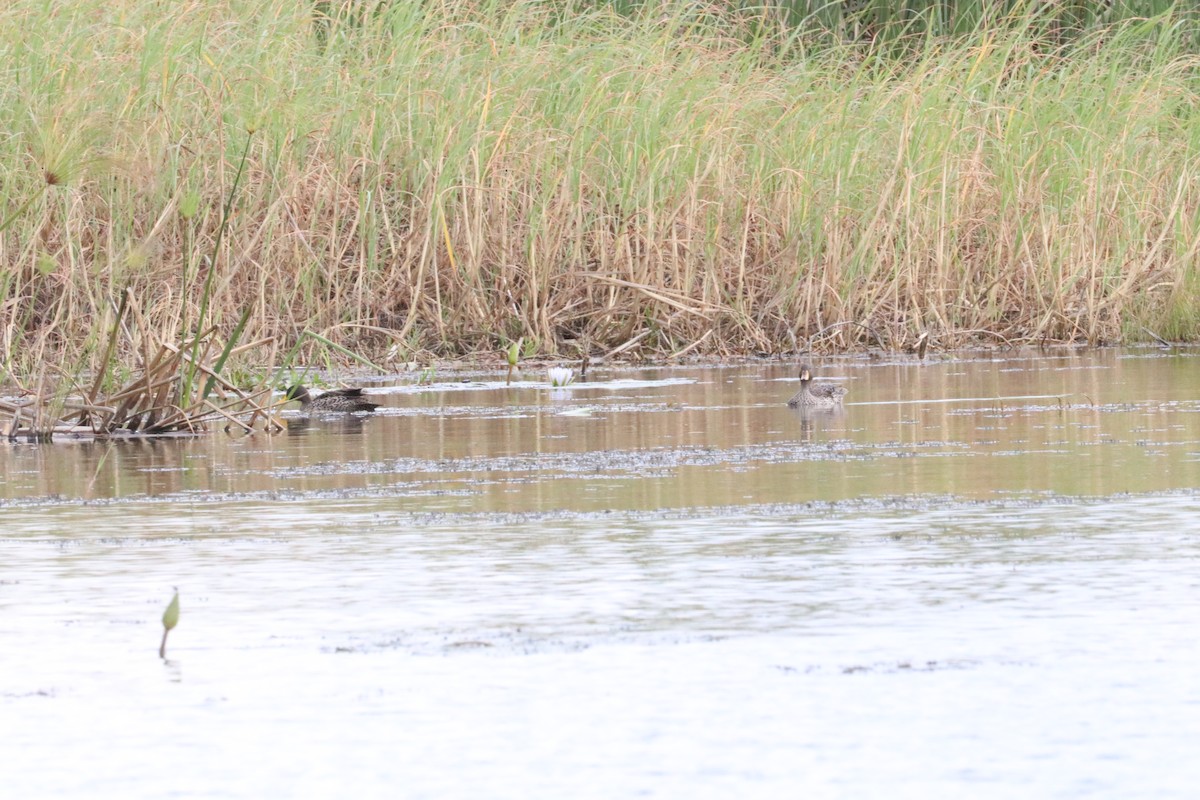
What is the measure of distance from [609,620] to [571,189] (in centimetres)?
859

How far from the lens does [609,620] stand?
433 cm

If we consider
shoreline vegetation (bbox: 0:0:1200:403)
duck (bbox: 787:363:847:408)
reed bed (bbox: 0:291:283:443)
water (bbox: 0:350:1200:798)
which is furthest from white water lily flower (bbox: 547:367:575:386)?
water (bbox: 0:350:1200:798)

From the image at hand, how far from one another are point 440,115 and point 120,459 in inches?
210

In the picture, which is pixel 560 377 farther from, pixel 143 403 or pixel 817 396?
pixel 143 403

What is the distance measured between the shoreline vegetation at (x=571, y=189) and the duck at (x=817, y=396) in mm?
2910

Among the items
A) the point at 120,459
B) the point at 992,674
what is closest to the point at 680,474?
the point at 120,459

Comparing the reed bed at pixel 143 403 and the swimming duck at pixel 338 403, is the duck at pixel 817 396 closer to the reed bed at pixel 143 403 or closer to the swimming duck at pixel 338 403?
the swimming duck at pixel 338 403

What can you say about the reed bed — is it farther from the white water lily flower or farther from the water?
the white water lily flower

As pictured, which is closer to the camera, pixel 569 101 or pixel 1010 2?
pixel 569 101

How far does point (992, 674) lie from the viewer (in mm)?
3768

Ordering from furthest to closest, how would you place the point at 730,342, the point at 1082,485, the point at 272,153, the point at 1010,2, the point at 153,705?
1. the point at 1010,2
2. the point at 730,342
3. the point at 272,153
4. the point at 1082,485
5. the point at 153,705

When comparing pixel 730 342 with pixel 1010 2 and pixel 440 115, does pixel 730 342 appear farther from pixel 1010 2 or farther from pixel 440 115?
pixel 1010 2

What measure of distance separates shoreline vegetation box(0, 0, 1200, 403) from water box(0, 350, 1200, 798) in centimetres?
386

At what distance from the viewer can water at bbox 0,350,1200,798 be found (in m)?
3.28
